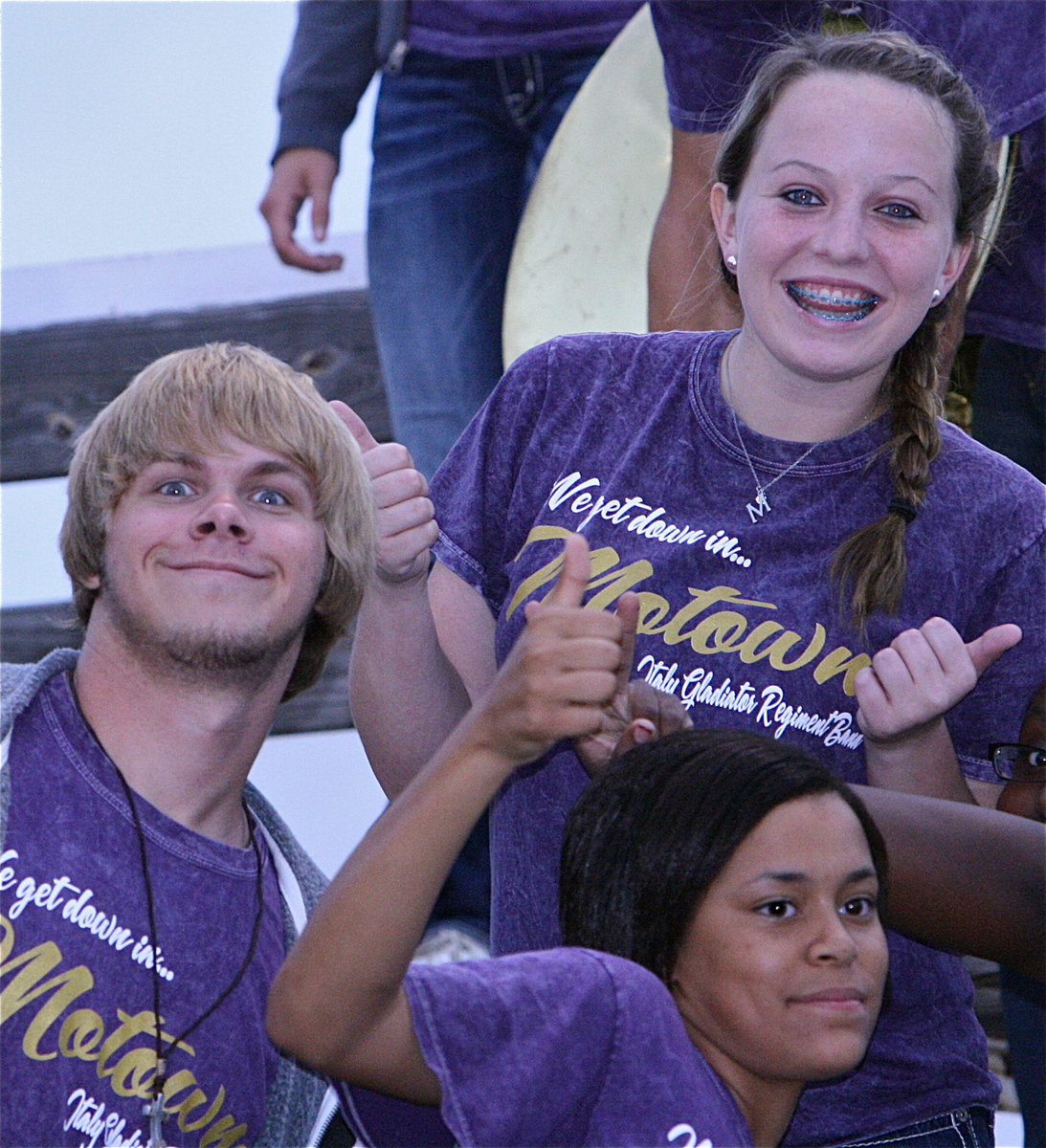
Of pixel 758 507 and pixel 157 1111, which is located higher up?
pixel 758 507

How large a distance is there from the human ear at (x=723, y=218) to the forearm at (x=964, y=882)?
2.05ft

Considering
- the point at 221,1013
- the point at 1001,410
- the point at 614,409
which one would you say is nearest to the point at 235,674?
the point at 221,1013

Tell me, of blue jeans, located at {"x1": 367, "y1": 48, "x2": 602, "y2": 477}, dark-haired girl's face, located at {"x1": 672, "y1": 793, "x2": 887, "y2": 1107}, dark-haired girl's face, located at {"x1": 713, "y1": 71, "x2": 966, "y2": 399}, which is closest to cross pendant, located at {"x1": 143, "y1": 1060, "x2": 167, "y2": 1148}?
dark-haired girl's face, located at {"x1": 672, "y1": 793, "x2": 887, "y2": 1107}

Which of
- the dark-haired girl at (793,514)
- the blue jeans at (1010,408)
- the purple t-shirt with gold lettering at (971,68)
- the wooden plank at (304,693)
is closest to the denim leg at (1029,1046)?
the dark-haired girl at (793,514)

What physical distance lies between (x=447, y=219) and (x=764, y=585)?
1.20 meters

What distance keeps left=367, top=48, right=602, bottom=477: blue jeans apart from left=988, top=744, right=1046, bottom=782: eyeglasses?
1204 millimetres

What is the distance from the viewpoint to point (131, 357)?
11.9 feet

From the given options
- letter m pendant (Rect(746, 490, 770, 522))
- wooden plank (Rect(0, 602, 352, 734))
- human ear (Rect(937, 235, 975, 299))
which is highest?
human ear (Rect(937, 235, 975, 299))

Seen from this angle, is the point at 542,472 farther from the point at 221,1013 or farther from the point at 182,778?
the point at 221,1013

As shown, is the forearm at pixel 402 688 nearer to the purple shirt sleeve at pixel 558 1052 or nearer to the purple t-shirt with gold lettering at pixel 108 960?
the purple t-shirt with gold lettering at pixel 108 960

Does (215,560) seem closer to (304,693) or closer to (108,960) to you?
(108,960)

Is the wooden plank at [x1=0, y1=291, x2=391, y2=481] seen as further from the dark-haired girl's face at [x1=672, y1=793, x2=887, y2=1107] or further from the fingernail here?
the dark-haired girl's face at [x1=672, y1=793, x2=887, y2=1107]

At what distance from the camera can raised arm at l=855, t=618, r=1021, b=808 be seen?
1.74m

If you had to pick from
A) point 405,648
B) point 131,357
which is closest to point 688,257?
point 405,648
